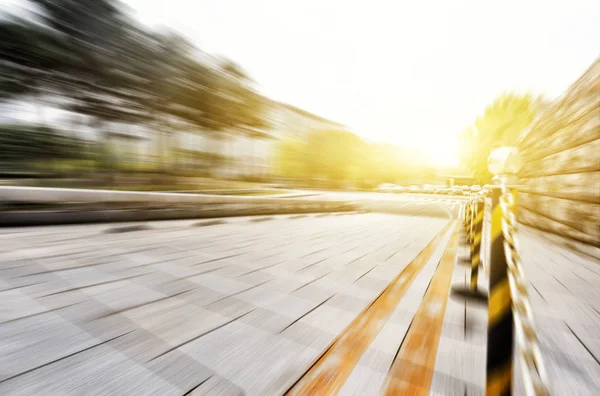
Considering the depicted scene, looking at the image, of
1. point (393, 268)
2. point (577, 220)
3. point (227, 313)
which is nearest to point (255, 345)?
point (227, 313)

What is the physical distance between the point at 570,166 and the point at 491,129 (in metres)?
44.0

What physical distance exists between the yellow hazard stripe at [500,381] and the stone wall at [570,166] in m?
5.45

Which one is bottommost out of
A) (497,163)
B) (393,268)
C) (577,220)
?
(393,268)

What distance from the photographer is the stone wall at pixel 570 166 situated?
4.91 metres

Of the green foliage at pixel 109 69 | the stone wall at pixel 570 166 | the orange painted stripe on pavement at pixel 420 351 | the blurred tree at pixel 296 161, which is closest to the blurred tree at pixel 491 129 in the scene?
the blurred tree at pixel 296 161

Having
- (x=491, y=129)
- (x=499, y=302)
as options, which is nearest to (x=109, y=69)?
(x=499, y=302)

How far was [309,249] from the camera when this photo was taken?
4672mm

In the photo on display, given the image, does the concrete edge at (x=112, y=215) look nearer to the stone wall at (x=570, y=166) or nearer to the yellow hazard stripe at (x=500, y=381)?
the yellow hazard stripe at (x=500, y=381)

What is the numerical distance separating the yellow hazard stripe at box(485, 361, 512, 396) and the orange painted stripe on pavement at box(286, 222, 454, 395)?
0.77 meters

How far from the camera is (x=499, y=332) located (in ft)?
3.26

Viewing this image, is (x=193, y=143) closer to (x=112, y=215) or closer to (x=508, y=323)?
(x=112, y=215)

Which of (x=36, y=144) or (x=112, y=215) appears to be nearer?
(x=112, y=215)

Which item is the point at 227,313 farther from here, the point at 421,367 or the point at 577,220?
the point at 577,220

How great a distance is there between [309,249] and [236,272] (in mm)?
1660
